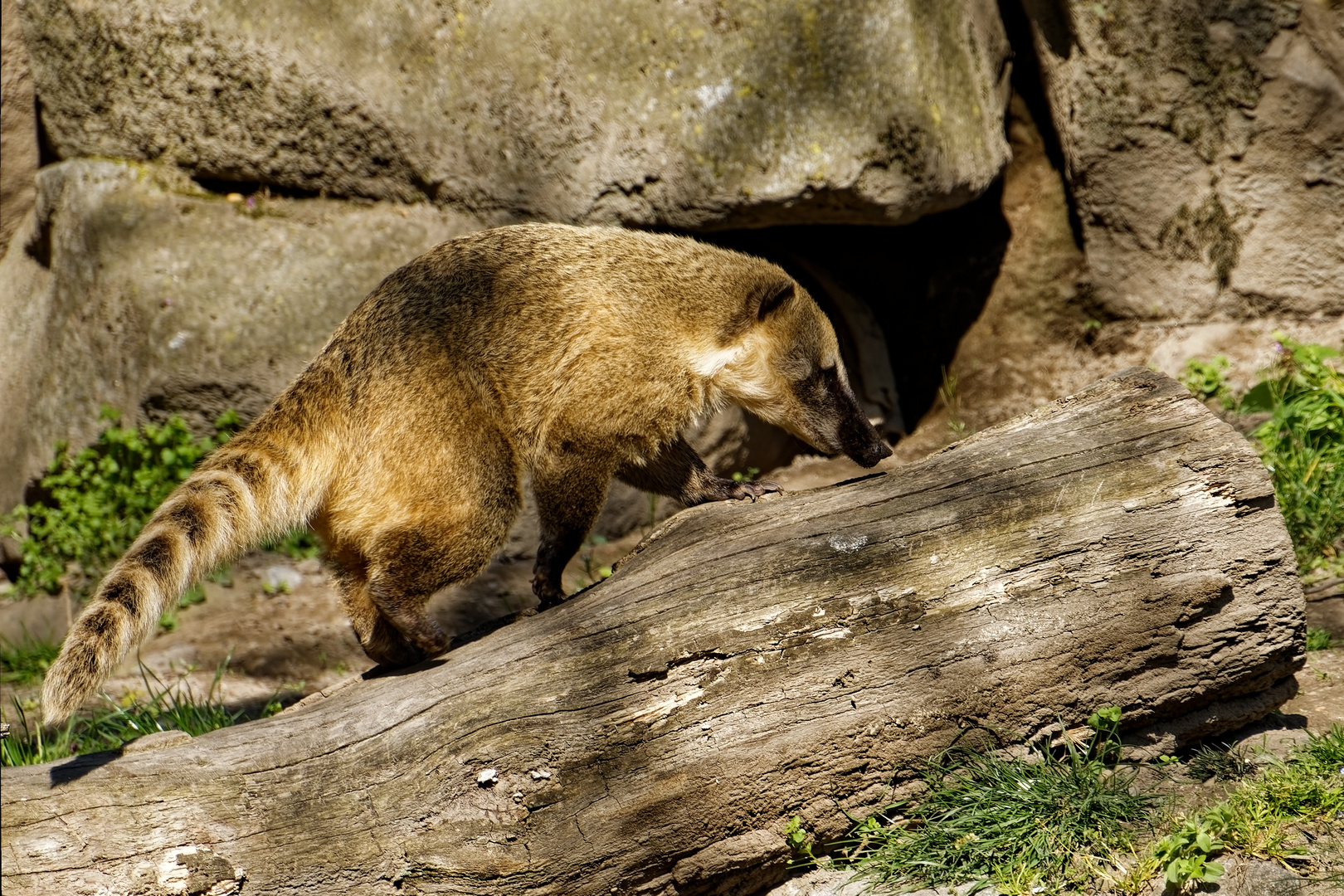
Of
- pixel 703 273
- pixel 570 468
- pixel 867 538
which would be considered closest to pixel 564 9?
pixel 703 273

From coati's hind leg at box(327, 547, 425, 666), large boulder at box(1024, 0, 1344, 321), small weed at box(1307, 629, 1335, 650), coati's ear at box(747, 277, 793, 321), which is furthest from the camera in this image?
large boulder at box(1024, 0, 1344, 321)

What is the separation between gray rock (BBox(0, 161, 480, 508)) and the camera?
18.0ft

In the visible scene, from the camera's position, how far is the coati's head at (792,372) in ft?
13.6

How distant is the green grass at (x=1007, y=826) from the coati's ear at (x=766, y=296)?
1778 millimetres

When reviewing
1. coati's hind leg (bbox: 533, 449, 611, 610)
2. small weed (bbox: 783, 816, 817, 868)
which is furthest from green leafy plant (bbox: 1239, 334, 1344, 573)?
coati's hind leg (bbox: 533, 449, 611, 610)

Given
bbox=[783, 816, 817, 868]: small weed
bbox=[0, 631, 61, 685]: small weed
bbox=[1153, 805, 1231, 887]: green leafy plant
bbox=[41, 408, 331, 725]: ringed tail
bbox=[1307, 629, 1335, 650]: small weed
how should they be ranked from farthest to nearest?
bbox=[0, 631, 61, 685]: small weed → bbox=[1307, 629, 1335, 650]: small weed → bbox=[783, 816, 817, 868]: small weed → bbox=[1153, 805, 1231, 887]: green leafy plant → bbox=[41, 408, 331, 725]: ringed tail

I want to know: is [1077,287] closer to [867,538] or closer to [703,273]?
[703,273]

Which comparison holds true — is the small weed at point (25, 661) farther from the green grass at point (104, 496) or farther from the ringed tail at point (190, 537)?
the ringed tail at point (190, 537)

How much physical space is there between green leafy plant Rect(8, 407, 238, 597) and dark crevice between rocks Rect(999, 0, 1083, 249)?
4.74m

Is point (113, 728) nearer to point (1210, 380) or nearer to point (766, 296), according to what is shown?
point (766, 296)

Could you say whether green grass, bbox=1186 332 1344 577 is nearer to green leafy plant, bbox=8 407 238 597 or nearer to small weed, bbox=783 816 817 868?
small weed, bbox=783 816 817 868

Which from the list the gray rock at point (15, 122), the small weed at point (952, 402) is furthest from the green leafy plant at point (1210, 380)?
the gray rock at point (15, 122)

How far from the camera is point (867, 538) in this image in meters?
3.22

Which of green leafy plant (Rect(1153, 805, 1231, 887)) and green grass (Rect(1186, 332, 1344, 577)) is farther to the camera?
green grass (Rect(1186, 332, 1344, 577))
